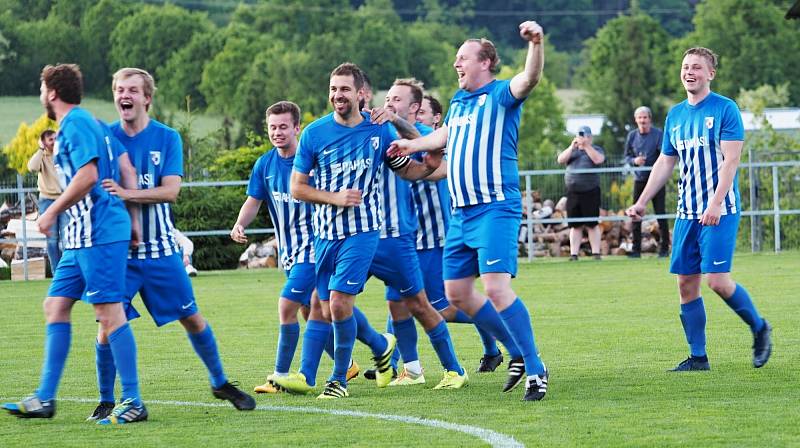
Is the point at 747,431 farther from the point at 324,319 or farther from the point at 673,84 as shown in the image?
the point at 673,84

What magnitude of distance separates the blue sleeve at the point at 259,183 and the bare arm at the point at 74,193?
2.11 metres

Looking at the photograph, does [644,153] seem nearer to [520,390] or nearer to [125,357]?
[520,390]

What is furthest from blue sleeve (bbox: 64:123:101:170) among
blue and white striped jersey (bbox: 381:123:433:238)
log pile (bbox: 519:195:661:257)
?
log pile (bbox: 519:195:661:257)

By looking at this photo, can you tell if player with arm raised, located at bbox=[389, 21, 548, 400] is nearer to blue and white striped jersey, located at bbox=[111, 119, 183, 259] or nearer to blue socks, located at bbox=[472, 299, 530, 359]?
blue socks, located at bbox=[472, 299, 530, 359]

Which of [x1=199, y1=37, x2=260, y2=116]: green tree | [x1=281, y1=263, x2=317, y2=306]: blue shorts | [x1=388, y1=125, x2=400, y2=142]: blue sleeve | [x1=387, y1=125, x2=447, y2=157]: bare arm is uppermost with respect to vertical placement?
[x1=199, y1=37, x2=260, y2=116]: green tree

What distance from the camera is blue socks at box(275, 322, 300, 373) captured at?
8.73 meters

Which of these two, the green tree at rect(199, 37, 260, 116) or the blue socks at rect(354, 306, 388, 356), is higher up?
the green tree at rect(199, 37, 260, 116)

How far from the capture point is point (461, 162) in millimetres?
8008

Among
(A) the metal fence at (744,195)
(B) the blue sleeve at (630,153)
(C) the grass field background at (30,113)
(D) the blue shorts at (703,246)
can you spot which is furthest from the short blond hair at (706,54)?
→ (C) the grass field background at (30,113)

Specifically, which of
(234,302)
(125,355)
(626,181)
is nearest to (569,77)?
(626,181)

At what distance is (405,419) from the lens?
7234mm

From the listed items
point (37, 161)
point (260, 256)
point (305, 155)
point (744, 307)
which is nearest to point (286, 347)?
point (305, 155)

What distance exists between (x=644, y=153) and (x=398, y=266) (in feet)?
39.3

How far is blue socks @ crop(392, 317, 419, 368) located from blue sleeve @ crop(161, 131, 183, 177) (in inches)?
72.6
